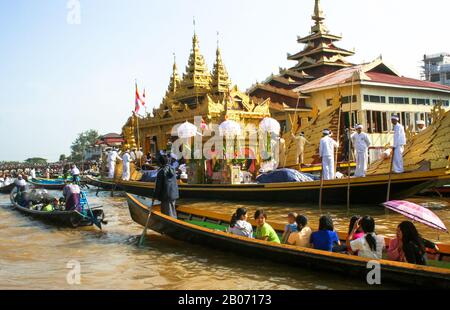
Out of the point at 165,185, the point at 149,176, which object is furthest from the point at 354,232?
the point at 149,176

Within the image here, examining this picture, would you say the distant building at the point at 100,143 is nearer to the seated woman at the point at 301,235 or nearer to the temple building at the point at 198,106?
the temple building at the point at 198,106

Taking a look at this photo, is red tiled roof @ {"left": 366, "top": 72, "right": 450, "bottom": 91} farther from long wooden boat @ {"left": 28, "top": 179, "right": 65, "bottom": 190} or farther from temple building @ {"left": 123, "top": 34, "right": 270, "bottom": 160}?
long wooden boat @ {"left": 28, "top": 179, "right": 65, "bottom": 190}

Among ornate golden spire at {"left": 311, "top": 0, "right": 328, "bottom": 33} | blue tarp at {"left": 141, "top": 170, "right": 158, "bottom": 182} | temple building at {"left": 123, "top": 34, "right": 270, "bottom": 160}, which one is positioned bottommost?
blue tarp at {"left": 141, "top": 170, "right": 158, "bottom": 182}

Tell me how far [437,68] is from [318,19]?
89.2 ft

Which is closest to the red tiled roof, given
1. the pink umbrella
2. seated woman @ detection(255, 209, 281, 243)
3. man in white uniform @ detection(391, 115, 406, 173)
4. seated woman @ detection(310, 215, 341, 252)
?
man in white uniform @ detection(391, 115, 406, 173)

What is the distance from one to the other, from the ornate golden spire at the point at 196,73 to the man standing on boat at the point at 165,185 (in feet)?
59.2

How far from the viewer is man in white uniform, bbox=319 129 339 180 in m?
12.8

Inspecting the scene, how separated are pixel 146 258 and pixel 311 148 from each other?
1152 cm

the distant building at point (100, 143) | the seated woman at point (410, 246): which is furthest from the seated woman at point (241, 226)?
the distant building at point (100, 143)

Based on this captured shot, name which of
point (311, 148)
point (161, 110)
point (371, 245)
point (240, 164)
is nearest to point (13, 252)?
point (371, 245)

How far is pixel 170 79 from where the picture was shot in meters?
32.6

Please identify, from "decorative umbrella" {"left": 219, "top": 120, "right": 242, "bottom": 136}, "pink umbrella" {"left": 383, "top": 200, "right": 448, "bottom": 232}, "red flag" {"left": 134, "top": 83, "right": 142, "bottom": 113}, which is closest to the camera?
"pink umbrella" {"left": 383, "top": 200, "right": 448, "bottom": 232}

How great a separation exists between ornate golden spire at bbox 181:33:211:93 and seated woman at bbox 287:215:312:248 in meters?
21.1

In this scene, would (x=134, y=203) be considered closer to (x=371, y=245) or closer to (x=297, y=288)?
(x=297, y=288)
